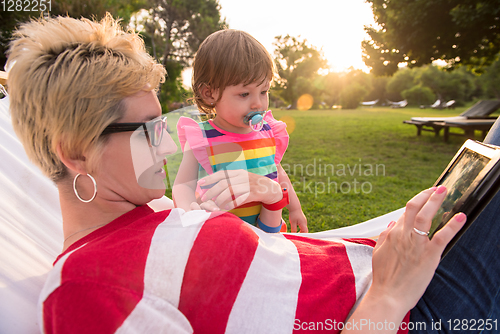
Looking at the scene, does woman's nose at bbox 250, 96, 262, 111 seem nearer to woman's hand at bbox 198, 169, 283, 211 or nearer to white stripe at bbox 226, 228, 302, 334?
woman's hand at bbox 198, 169, 283, 211

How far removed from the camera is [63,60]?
1.08 m

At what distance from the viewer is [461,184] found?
111 centimetres

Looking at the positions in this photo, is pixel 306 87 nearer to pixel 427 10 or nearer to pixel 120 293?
pixel 427 10

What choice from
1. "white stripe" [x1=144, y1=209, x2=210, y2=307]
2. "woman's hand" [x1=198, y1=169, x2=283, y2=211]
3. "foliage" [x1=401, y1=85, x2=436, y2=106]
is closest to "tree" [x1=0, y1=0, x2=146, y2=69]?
"woman's hand" [x1=198, y1=169, x2=283, y2=211]

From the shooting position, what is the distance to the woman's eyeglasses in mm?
1136

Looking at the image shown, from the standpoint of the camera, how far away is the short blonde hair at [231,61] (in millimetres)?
1726

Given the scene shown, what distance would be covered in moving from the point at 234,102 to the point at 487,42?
14.9 meters

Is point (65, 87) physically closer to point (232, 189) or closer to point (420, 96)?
point (232, 189)

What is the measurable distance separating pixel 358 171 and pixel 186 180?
604cm

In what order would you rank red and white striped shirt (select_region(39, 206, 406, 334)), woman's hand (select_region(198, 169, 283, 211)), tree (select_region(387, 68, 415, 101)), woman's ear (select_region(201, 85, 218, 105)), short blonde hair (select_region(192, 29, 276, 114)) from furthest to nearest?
tree (select_region(387, 68, 415, 101)) < woman's ear (select_region(201, 85, 218, 105)) < short blonde hair (select_region(192, 29, 276, 114)) < woman's hand (select_region(198, 169, 283, 211)) < red and white striped shirt (select_region(39, 206, 406, 334))

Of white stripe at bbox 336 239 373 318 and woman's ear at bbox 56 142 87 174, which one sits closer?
woman's ear at bbox 56 142 87 174

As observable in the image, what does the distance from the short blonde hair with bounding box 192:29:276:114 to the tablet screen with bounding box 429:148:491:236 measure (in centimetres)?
115

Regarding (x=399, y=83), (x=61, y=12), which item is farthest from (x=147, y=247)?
(x=399, y=83)

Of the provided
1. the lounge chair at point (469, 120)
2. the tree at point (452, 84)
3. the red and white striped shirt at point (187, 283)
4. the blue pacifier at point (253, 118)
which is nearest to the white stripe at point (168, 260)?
the red and white striped shirt at point (187, 283)
